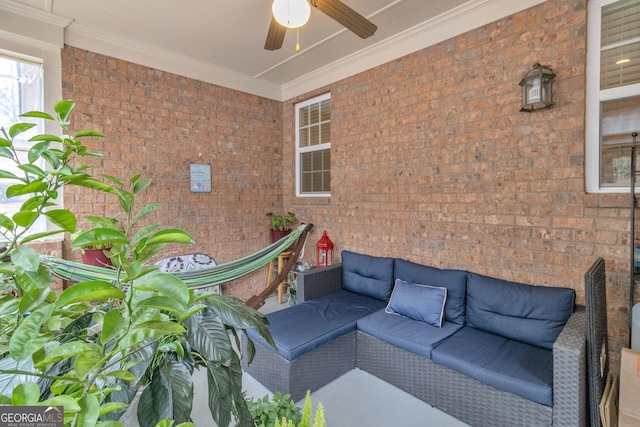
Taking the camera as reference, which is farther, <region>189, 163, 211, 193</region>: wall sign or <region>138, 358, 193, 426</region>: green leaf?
<region>189, 163, 211, 193</region>: wall sign

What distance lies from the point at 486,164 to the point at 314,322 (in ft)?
5.93

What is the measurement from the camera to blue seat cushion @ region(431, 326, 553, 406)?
1596mm

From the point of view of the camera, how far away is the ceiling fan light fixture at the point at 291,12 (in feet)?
5.74

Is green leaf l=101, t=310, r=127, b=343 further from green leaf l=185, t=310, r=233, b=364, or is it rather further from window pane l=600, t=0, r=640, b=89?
window pane l=600, t=0, r=640, b=89

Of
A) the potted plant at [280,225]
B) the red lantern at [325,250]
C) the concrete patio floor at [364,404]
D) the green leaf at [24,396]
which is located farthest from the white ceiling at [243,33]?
the concrete patio floor at [364,404]

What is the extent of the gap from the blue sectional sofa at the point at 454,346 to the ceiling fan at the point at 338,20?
1874mm

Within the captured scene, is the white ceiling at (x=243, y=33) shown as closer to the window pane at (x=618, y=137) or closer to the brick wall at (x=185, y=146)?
the brick wall at (x=185, y=146)

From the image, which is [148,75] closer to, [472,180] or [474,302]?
[472,180]

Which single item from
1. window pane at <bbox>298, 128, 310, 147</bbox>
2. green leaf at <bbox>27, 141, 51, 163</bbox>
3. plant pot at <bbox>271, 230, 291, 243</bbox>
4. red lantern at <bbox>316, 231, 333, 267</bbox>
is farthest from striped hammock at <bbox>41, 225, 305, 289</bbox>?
green leaf at <bbox>27, 141, 51, 163</bbox>

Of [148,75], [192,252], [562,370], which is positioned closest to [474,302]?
[562,370]

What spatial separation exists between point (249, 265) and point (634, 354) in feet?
9.17

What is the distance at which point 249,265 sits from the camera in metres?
3.18

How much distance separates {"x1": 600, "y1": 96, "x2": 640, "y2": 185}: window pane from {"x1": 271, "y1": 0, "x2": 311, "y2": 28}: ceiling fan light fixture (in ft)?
6.48

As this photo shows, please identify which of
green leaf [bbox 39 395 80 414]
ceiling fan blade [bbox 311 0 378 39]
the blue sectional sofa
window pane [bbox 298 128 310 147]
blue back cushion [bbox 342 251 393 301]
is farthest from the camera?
window pane [bbox 298 128 310 147]
